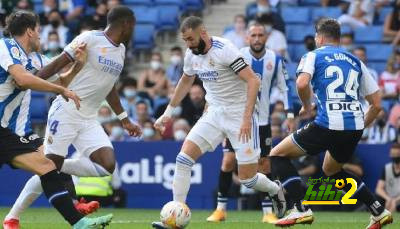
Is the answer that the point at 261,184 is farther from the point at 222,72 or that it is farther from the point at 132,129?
the point at 132,129

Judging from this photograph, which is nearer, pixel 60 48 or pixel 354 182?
pixel 354 182

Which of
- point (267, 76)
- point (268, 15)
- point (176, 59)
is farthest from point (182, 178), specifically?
point (268, 15)

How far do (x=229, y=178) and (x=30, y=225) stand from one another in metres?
2.88

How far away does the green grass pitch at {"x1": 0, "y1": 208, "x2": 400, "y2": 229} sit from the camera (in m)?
13.2

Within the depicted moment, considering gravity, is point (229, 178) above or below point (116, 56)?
below

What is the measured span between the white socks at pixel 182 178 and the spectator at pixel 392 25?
9.87 metres

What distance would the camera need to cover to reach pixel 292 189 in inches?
497

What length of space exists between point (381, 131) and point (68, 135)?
7.54m

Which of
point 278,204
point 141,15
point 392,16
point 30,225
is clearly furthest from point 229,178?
point 141,15

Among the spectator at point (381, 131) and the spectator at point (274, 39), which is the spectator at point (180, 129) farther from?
the spectator at point (381, 131)

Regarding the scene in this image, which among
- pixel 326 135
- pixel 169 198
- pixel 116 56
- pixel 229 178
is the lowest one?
pixel 169 198

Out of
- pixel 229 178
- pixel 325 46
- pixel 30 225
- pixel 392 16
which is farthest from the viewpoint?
pixel 392 16

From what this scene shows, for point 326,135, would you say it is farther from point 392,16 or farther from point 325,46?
point 392,16

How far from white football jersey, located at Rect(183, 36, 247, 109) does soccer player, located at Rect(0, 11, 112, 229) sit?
7.10 ft
